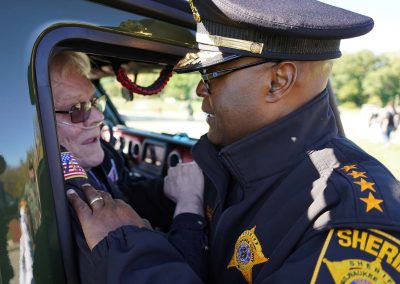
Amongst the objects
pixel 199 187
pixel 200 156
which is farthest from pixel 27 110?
pixel 199 187

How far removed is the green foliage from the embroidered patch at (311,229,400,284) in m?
49.5

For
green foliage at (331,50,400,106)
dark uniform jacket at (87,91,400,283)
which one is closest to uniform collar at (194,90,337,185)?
dark uniform jacket at (87,91,400,283)

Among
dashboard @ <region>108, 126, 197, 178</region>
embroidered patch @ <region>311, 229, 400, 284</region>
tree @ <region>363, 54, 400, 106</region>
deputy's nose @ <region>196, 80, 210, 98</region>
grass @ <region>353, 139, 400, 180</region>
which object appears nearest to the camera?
embroidered patch @ <region>311, 229, 400, 284</region>

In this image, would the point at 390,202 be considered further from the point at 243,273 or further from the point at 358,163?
the point at 243,273

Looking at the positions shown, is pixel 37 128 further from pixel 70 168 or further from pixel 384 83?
pixel 384 83

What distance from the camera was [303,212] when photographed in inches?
46.9

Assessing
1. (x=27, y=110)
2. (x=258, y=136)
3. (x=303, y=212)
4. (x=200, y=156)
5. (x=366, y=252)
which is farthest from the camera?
(x=200, y=156)

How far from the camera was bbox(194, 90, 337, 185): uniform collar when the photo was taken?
133 cm

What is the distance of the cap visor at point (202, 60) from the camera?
1.35 meters

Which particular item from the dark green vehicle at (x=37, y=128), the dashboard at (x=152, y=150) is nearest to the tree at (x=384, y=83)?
the dashboard at (x=152, y=150)

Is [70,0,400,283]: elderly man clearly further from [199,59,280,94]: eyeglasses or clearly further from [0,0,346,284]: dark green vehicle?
[0,0,346,284]: dark green vehicle

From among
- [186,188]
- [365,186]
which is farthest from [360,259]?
[186,188]

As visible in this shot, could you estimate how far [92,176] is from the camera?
5.75 feet

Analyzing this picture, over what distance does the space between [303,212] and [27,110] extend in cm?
89
